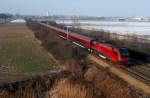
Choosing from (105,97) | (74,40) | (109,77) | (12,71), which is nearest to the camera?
Result: (105,97)

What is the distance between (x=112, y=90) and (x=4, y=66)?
52.4ft

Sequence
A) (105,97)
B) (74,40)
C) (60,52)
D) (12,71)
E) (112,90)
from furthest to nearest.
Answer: (74,40) → (60,52) → (12,71) → (112,90) → (105,97)

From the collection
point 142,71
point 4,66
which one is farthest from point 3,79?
point 142,71

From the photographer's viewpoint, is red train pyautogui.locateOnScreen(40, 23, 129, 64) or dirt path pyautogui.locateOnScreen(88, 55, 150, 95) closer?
dirt path pyautogui.locateOnScreen(88, 55, 150, 95)

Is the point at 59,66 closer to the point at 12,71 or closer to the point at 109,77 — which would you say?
the point at 12,71

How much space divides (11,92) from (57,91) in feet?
11.6

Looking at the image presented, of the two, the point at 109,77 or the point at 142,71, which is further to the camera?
the point at 142,71

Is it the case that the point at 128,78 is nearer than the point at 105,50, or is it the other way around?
the point at 128,78

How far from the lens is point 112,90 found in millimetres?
21406

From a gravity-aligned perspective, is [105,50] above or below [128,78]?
above

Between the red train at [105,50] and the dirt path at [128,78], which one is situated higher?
the red train at [105,50]

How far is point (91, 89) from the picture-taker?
2031cm

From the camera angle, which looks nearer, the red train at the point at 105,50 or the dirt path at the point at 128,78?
the dirt path at the point at 128,78

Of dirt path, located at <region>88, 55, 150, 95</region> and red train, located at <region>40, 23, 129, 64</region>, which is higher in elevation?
red train, located at <region>40, 23, 129, 64</region>
